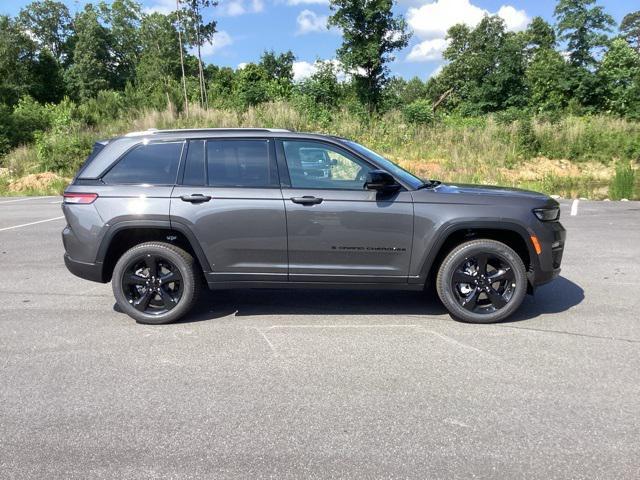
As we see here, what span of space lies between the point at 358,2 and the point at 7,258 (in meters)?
28.7

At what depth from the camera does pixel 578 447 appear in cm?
287

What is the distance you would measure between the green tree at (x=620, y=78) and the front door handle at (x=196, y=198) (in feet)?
119

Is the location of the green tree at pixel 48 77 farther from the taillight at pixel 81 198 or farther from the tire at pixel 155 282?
the tire at pixel 155 282

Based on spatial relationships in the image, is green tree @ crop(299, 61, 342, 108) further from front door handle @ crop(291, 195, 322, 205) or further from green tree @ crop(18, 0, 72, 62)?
green tree @ crop(18, 0, 72, 62)

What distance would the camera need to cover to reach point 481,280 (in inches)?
190

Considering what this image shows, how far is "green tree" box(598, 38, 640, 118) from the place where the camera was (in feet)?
114

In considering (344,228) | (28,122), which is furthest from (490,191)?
(28,122)

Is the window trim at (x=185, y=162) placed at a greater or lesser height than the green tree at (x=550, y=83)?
lesser

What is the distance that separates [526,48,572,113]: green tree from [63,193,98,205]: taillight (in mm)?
37684

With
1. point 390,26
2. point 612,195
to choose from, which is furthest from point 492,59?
point 612,195

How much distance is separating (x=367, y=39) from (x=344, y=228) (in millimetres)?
30496

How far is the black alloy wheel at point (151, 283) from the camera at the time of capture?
16.3 ft

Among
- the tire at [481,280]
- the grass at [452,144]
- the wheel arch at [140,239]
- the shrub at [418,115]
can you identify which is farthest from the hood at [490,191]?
the shrub at [418,115]

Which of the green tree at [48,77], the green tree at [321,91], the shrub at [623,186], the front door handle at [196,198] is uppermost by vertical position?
the green tree at [48,77]
